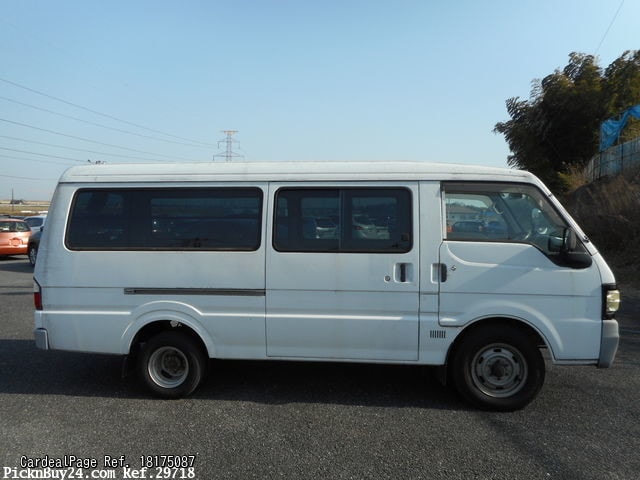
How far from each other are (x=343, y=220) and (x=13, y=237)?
17194mm

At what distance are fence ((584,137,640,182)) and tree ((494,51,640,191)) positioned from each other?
2338 millimetres

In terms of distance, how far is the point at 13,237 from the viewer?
57.2 ft

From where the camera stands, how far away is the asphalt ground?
11.2 ft

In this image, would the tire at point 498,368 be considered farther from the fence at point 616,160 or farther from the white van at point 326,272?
the fence at point 616,160

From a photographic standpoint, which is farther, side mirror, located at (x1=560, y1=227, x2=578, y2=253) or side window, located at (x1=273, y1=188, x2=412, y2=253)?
side window, located at (x1=273, y1=188, x2=412, y2=253)

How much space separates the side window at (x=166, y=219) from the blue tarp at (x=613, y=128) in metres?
18.0

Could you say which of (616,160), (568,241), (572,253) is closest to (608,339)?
(572,253)

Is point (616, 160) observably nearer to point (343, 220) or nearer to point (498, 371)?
point (498, 371)

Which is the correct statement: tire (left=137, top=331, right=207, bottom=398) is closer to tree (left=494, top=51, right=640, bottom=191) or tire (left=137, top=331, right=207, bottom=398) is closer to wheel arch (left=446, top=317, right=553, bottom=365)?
wheel arch (left=446, top=317, right=553, bottom=365)

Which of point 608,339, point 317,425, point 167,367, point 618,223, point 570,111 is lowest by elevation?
point 317,425

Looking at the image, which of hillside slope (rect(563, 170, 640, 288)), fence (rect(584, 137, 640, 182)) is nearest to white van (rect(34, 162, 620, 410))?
hillside slope (rect(563, 170, 640, 288))

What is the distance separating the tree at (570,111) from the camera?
874 inches

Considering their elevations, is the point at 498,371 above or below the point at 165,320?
below

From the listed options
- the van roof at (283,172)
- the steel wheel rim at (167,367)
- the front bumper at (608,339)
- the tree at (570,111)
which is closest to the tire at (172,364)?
the steel wheel rim at (167,367)
